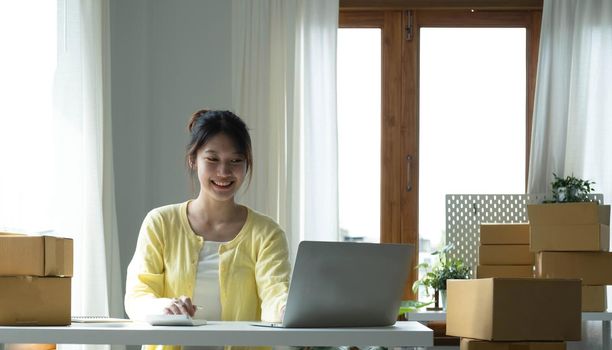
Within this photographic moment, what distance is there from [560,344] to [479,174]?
2.74 metres

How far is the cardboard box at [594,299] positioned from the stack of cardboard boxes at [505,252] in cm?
31

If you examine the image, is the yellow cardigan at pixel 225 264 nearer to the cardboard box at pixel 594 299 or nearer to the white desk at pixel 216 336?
the white desk at pixel 216 336

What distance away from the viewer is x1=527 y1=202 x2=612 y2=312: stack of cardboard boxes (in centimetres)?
419

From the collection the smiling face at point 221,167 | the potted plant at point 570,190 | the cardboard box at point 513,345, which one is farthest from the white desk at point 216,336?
the potted plant at point 570,190

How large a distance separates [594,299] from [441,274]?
709mm

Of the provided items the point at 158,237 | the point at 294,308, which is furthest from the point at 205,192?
the point at 294,308

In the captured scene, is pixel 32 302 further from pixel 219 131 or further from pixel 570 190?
pixel 570 190

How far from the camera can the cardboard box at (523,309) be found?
2.30 metres

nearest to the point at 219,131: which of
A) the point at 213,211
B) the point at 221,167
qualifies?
the point at 221,167

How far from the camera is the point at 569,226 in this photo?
13.9ft

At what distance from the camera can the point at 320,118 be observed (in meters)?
4.92

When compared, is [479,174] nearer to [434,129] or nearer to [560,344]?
Result: [434,129]

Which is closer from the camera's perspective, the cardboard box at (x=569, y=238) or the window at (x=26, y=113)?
the window at (x=26, y=113)

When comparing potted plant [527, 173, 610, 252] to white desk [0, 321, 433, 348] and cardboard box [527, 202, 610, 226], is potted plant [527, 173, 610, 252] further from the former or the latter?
white desk [0, 321, 433, 348]
